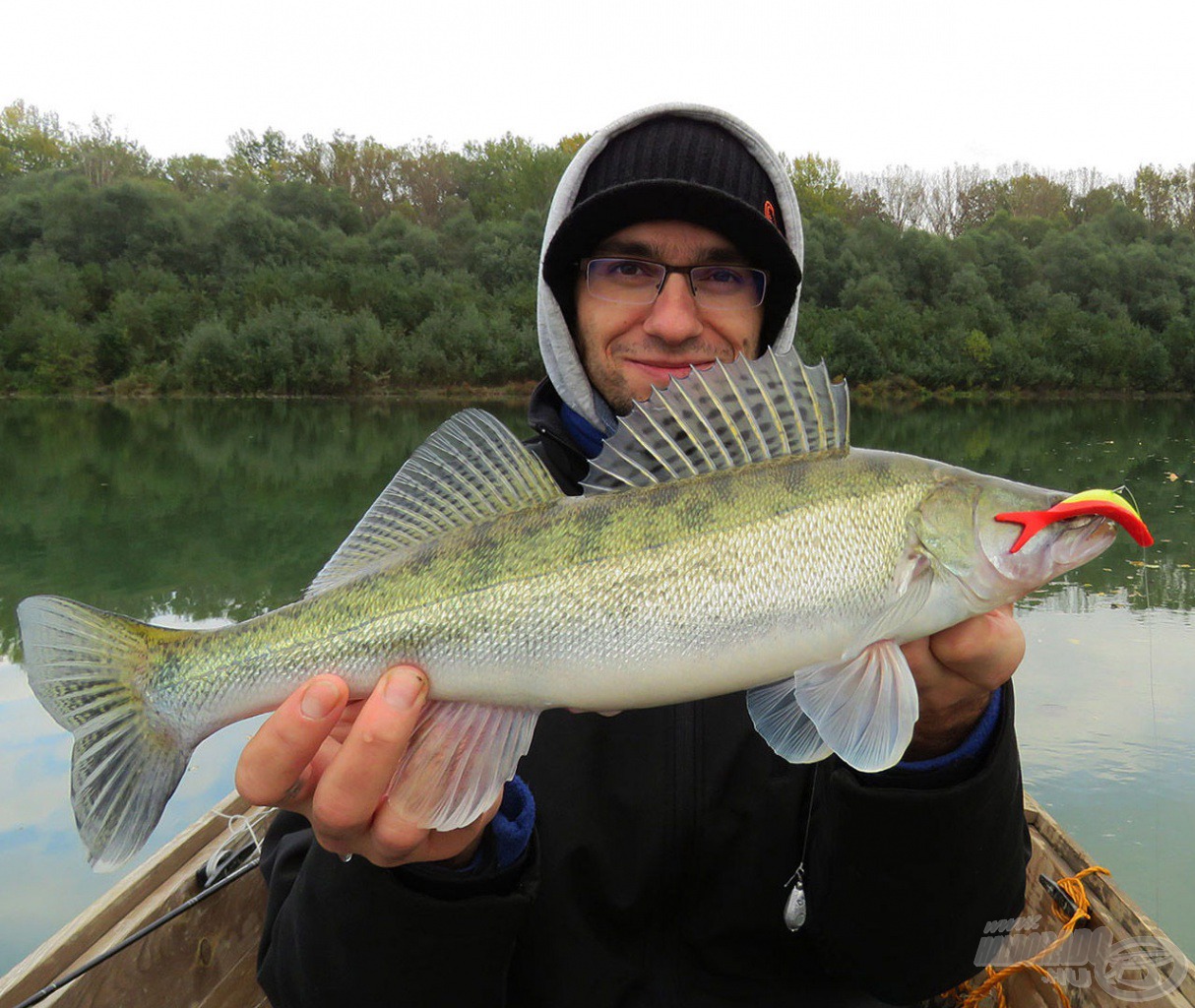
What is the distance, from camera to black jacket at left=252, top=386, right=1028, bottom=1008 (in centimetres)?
172

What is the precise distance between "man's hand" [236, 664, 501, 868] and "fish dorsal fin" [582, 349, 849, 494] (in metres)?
0.57

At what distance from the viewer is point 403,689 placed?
1552mm

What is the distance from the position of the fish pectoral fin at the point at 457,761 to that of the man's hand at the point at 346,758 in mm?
32

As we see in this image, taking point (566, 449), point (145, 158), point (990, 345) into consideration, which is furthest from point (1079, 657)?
point (145, 158)

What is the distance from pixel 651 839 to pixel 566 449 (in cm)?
123

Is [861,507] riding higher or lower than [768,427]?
lower

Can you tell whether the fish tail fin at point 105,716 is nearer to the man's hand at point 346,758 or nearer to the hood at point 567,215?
the man's hand at point 346,758

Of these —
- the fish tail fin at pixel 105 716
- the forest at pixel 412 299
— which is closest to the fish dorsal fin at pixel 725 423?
the fish tail fin at pixel 105 716

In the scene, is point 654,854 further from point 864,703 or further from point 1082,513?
point 1082,513

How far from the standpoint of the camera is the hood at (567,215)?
9.38 ft

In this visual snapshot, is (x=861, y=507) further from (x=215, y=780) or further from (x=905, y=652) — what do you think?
(x=215, y=780)

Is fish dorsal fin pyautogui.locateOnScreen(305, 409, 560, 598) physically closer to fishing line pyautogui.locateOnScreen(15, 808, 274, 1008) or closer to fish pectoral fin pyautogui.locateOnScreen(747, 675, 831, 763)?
fish pectoral fin pyautogui.locateOnScreen(747, 675, 831, 763)

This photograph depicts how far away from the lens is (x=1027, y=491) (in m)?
1.65

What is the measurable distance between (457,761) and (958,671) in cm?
96
